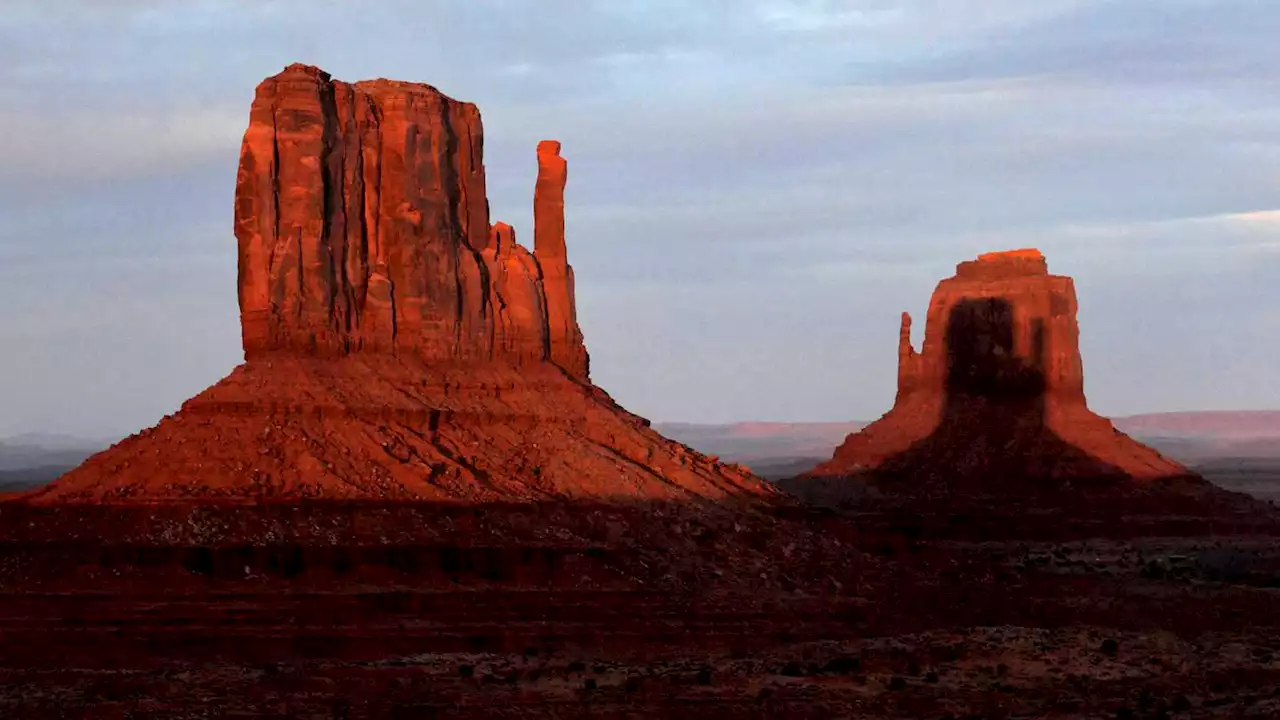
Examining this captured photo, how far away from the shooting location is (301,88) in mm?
71312

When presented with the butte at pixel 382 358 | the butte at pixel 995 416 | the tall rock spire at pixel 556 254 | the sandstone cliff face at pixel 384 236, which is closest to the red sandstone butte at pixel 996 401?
the butte at pixel 995 416

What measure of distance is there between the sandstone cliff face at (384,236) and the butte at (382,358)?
0.22 ft

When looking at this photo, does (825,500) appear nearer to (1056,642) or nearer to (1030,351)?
(1030,351)

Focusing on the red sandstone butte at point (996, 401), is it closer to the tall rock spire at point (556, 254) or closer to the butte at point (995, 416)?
the butte at point (995, 416)

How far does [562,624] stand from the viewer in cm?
6325

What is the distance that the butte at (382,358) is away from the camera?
66375 millimetres

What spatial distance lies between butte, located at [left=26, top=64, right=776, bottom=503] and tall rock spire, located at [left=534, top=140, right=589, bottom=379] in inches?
36.8

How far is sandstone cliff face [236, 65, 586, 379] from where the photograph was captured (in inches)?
2785

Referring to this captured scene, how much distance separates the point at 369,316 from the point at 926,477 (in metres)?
58.3

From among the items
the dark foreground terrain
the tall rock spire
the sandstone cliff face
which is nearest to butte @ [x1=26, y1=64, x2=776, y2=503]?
the sandstone cliff face

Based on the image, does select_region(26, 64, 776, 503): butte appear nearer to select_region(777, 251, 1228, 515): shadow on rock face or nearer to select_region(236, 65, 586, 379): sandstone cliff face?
select_region(236, 65, 586, 379): sandstone cliff face

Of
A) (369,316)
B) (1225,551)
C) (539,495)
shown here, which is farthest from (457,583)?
(1225,551)

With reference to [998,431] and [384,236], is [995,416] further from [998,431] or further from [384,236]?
[384,236]

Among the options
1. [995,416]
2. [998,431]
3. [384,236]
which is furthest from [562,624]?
A: [995,416]
